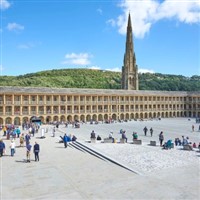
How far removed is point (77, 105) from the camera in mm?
64750

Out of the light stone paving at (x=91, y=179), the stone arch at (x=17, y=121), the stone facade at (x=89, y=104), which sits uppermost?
the stone facade at (x=89, y=104)

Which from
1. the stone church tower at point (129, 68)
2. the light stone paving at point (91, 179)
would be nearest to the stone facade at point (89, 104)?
the stone church tower at point (129, 68)

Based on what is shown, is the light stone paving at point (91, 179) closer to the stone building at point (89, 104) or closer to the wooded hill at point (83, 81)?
the stone building at point (89, 104)

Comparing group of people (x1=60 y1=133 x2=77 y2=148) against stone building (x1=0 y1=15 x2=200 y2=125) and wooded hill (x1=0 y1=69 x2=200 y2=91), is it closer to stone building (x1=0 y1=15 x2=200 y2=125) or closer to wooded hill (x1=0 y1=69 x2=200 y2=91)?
stone building (x1=0 y1=15 x2=200 y2=125)

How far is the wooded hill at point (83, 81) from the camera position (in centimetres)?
13362

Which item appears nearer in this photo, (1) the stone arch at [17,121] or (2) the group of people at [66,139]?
(2) the group of people at [66,139]

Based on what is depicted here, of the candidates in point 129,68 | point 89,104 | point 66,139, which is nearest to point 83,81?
point 129,68

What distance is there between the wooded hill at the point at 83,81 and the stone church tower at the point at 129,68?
112 ft

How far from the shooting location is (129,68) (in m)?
100

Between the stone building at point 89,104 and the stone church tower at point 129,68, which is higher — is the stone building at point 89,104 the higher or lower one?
the lower one

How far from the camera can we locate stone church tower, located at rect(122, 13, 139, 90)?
97.9 meters

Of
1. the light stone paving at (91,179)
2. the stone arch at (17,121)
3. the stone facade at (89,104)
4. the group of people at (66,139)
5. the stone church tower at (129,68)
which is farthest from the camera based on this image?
the stone church tower at (129,68)

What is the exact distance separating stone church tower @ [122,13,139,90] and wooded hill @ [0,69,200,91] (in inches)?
1347

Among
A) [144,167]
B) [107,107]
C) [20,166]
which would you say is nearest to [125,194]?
[144,167]
